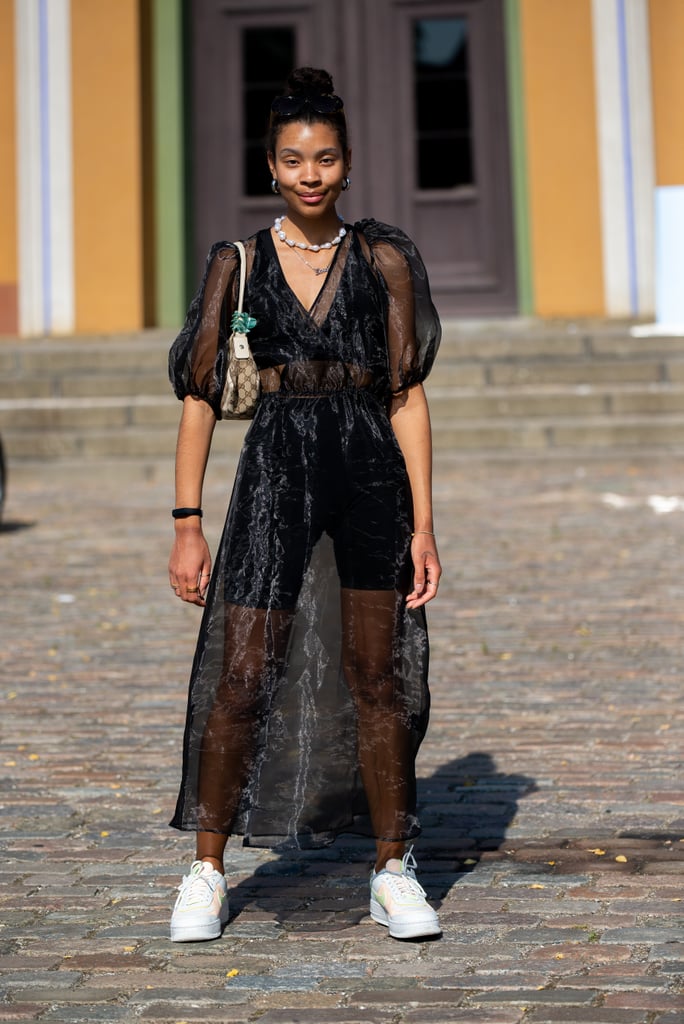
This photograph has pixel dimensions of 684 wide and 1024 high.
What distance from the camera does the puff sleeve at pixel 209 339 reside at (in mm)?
3793

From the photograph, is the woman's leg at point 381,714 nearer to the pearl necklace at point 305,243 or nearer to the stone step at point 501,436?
the pearl necklace at point 305,243

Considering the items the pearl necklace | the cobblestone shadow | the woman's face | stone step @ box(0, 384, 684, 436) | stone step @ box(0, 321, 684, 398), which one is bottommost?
the cobblestone shadow

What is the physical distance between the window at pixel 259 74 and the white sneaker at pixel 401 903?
13.8 m

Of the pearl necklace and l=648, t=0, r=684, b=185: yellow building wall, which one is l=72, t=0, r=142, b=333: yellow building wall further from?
the pearl necklace

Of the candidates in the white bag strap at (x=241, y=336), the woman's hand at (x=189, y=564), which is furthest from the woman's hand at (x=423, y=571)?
the white bag strap at (x=241, y=336)

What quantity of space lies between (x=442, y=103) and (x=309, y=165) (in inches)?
535

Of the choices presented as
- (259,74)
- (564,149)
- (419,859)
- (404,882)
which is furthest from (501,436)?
(404,882)

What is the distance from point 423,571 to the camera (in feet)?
12.6

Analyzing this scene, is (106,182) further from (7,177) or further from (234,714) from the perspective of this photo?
(234,714)

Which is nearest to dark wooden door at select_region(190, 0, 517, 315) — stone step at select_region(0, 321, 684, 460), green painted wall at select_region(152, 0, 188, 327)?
green painted wall at select_region(152, 0, 188, 327)

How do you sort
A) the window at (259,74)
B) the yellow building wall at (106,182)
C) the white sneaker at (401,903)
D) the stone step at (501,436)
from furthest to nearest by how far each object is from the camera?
1. the window at (259,74)
2. the yellow building wall at (106,182)
3. the stone step at (501,436)
4. the white sneaker at (401,903)

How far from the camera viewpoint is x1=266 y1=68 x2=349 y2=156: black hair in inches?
150

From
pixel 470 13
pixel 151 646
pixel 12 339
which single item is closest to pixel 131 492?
pixel 12 339

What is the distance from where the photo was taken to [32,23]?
53.6 feet
